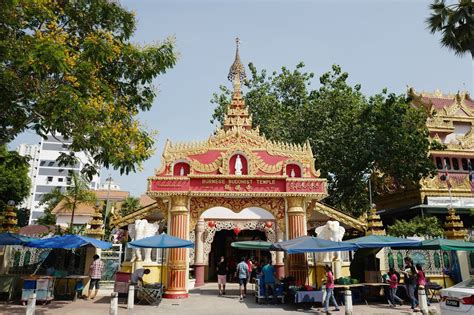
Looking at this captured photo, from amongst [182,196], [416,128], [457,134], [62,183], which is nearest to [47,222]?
[62,183]

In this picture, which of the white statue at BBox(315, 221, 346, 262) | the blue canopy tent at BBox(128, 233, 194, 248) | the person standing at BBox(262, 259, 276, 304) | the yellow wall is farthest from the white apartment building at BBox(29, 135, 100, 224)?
the person standing at BBox(262, 259, 276, 304)

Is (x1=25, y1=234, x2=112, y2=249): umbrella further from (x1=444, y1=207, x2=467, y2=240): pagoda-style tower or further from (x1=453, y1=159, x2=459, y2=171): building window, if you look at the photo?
(x1=453, y1=159, x2=459, y2=171): building window

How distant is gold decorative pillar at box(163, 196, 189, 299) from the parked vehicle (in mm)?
8947

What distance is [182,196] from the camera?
14883mm

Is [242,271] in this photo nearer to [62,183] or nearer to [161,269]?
[161,269]

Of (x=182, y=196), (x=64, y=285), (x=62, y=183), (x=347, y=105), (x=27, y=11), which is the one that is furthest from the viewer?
(x=62, y=183)

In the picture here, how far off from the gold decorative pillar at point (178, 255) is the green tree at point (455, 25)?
43.8ft

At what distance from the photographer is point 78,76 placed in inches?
377

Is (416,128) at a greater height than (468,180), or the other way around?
(416,128)

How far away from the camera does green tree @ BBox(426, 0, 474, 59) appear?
1580 cm

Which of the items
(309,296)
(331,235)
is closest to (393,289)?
(309,296)

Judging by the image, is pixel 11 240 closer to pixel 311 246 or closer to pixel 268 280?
pixel 268 280

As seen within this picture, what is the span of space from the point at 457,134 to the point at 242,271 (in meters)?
25.6

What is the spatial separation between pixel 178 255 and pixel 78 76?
25.4ft
